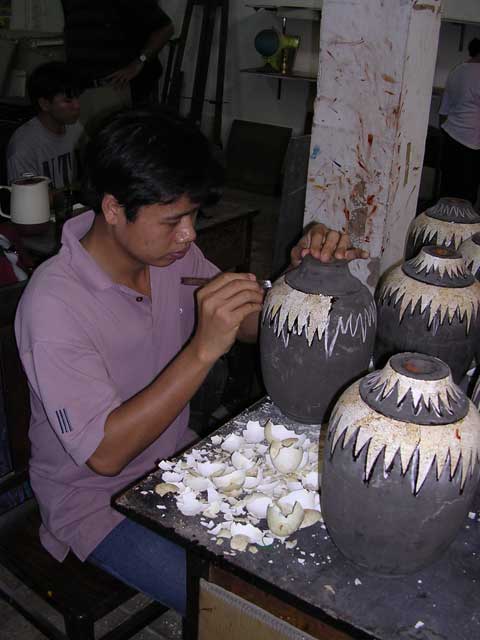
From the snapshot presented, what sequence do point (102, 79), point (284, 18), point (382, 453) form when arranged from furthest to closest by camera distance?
point (284, 18) → point (102, 79) → point (382, 453)

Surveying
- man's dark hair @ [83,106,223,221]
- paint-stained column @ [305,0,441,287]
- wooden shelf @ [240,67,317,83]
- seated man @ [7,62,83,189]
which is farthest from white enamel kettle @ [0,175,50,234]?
wooden shelf @ [240,67,317,83]

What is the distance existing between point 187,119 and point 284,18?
14.7 feet

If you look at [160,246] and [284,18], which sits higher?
[284,18]

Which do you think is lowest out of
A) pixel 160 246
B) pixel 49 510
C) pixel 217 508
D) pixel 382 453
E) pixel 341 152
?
pixel 49 510

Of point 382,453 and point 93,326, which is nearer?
point 382,453

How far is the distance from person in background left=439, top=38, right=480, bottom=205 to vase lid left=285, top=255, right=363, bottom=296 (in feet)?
11.2

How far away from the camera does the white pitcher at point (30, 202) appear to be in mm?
2100

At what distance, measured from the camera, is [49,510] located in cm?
125

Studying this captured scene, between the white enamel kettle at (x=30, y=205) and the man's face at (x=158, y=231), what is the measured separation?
1.00 metres

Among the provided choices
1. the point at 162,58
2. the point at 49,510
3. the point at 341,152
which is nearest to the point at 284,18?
the point at 162,58

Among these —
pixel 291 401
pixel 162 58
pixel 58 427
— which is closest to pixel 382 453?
pixel 291 401

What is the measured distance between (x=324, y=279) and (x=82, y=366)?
44cm

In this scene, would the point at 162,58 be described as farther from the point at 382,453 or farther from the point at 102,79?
the point at 382,453

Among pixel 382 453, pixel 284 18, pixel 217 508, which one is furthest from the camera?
pixel 284 18
